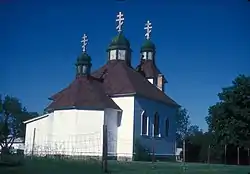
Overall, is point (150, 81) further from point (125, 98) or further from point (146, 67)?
point (125, 98)

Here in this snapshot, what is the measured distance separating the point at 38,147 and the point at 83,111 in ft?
7.78

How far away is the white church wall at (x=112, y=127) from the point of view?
16016 millimetres

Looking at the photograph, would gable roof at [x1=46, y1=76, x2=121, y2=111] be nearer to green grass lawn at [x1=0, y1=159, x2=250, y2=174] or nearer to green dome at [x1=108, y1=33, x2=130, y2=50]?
green dome at [x1=108, y1=33, x2=130, y2=50]

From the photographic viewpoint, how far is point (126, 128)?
1630 centimetres

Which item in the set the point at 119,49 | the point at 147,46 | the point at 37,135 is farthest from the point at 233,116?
the point at 147,46

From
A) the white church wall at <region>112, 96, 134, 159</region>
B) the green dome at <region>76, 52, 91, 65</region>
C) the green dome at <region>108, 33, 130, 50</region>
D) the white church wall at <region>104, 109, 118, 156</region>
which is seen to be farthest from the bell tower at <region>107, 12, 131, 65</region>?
the white church wall at <region>104, 109, 118, 156</region>

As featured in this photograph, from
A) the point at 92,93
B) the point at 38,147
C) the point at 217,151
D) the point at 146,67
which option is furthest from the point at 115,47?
the point at 217,151

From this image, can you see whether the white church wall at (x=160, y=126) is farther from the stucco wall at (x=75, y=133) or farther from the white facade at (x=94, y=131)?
the stucco wall at (x=75, y=133)

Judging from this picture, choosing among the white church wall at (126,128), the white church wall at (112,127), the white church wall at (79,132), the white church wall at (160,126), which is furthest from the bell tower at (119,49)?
the white church wall at (79,132)

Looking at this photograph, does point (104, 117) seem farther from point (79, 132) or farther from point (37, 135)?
point (37, 135)

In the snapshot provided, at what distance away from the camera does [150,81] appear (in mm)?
21203

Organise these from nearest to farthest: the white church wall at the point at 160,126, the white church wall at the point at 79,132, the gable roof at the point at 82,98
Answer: the white church wall at the point at 79,132 < the gable roof at the point at 82,98 < the white church wall at the point at 160,126

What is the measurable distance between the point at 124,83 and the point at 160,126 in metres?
2.75

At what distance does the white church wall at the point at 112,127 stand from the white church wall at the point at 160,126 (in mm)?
808
